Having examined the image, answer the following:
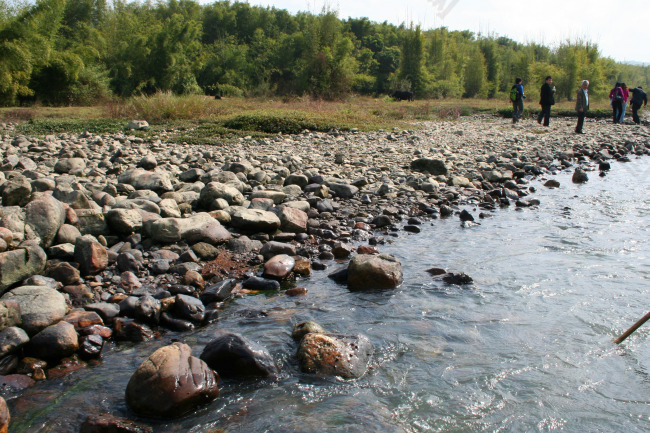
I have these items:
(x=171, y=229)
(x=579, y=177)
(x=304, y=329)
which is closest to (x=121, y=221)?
(x=171, y=229)

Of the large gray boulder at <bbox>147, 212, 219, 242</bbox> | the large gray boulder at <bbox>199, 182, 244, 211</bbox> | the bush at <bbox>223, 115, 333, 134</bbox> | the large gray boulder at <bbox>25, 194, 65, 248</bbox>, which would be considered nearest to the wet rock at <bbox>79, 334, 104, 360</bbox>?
the large gray boulder at <bbox>25, 194, 65, 248</bbox>

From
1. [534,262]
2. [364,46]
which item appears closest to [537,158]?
[534,262]

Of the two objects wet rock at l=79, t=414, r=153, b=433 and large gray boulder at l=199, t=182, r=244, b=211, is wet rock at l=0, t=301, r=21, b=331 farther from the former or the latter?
large gray boulder at l=199, t=182, r=244, b=211

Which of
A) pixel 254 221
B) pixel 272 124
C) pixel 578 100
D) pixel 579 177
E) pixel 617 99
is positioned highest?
pixel 617 99

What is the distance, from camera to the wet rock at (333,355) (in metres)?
3.24

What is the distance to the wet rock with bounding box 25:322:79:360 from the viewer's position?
3279 mm

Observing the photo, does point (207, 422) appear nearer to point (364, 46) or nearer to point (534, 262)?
point (534, 262)

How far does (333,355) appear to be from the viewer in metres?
3.30

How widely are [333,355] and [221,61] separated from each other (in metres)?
36.4

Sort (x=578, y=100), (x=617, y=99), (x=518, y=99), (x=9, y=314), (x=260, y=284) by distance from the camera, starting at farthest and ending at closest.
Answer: (x=617, y=99) → (x=518, y=99) → (x=578, y=100) → (x=260, y=284) → (x=9, y=314)

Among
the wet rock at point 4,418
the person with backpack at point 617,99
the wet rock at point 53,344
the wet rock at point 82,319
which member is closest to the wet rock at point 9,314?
the wet rock at point 53,344

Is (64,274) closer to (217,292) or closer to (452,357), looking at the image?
(217,292)

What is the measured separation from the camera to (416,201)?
778 centimetres

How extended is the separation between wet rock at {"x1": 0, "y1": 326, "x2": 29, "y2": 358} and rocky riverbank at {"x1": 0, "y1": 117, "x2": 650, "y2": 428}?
10 millimetres
